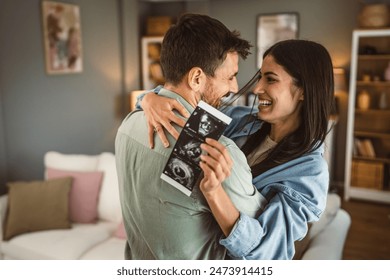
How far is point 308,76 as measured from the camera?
0.88 metres

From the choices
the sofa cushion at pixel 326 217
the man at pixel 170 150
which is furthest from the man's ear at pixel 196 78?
the sofa cushion at pixel 326 217

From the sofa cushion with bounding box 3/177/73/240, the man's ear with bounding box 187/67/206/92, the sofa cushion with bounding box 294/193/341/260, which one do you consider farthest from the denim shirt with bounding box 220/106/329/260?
the sofa cushion with bounding box 3/177/73/240

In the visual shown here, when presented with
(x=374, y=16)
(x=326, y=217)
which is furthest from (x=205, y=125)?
(x=374, y=16)

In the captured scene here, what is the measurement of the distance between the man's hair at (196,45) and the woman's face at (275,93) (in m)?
0.15

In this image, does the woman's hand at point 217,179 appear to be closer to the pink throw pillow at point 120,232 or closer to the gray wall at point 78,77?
the gray wall at point 78,77

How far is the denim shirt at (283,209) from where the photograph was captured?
2.45 feet

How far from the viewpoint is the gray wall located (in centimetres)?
181

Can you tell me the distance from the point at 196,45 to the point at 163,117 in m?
0.16

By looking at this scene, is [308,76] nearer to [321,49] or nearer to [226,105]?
[321,49]

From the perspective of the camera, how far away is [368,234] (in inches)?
99.9

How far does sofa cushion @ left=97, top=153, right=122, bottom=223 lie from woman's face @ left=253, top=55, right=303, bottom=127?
4.79ft

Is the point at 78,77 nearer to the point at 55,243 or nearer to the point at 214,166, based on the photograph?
the point at 55,243

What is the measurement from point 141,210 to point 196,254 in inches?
6.4
